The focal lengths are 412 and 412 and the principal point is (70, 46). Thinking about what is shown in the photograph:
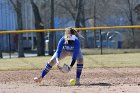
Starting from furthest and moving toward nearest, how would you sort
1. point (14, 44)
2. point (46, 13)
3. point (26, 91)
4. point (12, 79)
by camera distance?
point (46, 13), point (14, 44), point (12, 79), point (26, 91)

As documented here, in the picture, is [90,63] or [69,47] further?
[90,63]

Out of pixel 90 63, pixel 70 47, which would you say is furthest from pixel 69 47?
pixel 90 63

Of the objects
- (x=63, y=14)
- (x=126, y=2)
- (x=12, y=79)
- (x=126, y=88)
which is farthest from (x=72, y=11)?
(x=126, y=88)

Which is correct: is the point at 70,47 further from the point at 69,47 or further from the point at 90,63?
the point at 90,63

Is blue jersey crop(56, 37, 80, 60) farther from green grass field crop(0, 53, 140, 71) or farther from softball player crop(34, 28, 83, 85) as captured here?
green grass field crop(0, 53, 140, 71)

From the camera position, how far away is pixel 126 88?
951 centimetres

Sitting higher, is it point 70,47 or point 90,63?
point 70,47

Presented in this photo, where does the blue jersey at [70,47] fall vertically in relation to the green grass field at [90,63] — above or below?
above

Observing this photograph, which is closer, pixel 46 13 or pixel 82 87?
pixel 82 87

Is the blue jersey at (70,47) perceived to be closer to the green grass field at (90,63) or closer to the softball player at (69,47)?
the softball player at (69,47)

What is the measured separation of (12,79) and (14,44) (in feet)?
65.7

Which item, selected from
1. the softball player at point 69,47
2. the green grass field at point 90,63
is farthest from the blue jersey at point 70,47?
the green grass field at point 90,63

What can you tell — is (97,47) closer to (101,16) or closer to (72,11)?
(72,11)

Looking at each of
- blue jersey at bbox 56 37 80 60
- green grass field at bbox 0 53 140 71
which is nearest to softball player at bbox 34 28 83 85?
blue jersey at bbox 56 37 80 60
